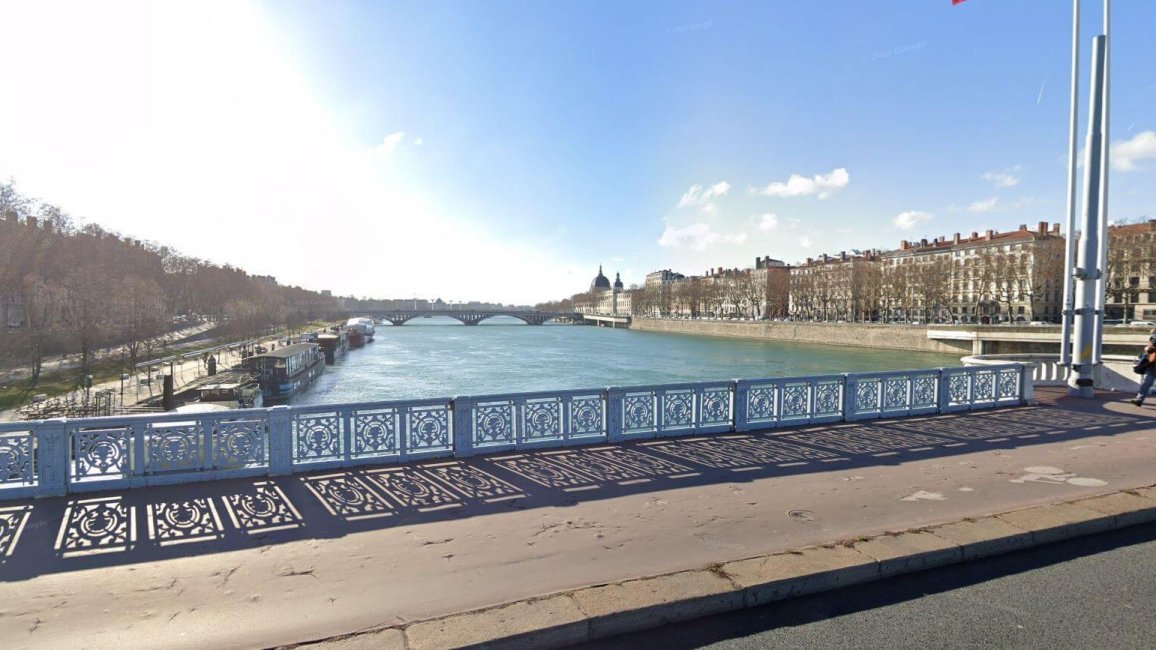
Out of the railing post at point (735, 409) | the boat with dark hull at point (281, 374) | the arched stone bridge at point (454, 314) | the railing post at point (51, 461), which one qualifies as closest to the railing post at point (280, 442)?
the railing post at point (51, 461)

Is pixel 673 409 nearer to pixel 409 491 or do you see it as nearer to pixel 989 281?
pixel 409 491

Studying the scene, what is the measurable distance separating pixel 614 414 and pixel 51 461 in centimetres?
578

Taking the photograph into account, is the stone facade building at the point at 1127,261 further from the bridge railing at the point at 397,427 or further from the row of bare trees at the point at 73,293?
the row of bare trees at the point at 73,293

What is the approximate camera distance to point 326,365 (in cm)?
4753

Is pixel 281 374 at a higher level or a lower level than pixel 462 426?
lower

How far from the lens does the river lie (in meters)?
32.9

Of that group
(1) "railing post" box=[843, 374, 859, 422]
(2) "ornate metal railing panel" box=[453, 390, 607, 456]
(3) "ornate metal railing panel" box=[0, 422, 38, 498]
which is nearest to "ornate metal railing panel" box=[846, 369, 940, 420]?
(1) "railing post" box=[843, 374, 859, 422]

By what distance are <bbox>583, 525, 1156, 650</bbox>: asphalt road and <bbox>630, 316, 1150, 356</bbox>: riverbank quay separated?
1654 inches

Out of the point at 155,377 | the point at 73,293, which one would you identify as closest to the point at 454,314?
the point at 155,377

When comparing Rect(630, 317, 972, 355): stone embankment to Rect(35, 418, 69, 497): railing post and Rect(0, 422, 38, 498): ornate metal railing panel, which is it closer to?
Rect(35, 418, 69, 497): railing post

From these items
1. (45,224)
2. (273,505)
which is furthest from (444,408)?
(45,224)

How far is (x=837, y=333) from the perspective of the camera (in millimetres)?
63156

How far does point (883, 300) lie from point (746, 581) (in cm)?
8024

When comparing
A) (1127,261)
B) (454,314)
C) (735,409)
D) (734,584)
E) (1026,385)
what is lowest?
(454,314)
